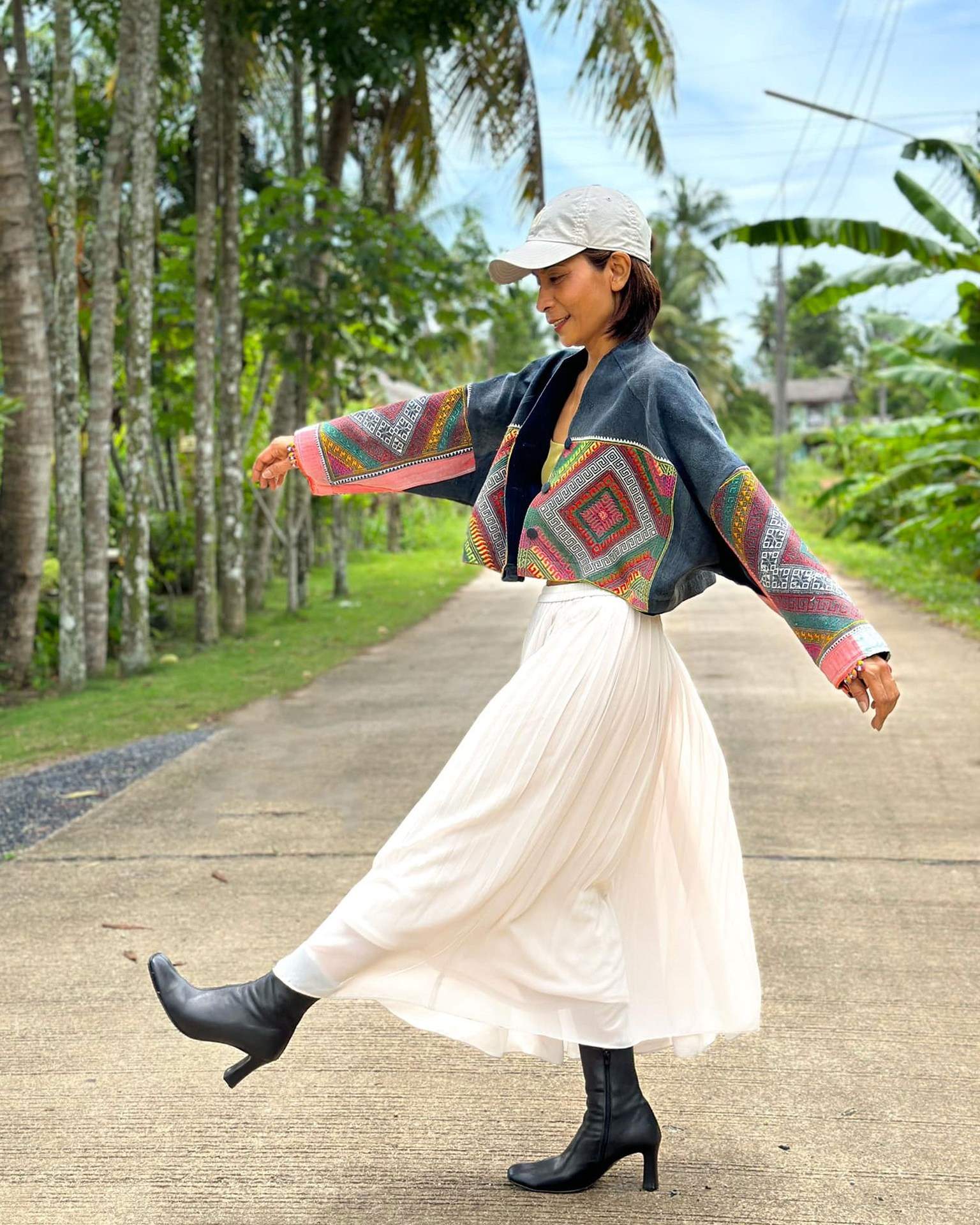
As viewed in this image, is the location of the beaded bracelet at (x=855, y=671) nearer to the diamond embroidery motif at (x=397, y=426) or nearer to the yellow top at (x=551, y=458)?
the yellow top at (x=551, y=458)

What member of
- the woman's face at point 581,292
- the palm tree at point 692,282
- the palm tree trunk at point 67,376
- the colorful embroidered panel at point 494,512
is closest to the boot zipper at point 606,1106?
the colorful embroidered panel at point 494,512

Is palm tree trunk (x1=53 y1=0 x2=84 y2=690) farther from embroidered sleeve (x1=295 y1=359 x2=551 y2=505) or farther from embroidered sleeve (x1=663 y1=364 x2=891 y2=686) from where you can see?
embroidered sleeve (x1=663 y1=364 x2=891 y2=686)

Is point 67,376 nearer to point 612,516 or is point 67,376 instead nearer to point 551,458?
point 551,458

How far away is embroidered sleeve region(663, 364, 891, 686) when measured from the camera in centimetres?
263

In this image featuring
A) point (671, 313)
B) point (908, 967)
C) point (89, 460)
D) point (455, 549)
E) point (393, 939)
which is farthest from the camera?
point (671, 313)

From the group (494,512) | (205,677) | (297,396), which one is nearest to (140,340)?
(205,677)

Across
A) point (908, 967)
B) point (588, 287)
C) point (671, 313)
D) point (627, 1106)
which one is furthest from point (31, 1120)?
point (671, 313)

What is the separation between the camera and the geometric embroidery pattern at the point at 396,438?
3.17 meters

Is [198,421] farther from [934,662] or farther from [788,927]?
[788,927]

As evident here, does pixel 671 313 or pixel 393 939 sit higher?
pixel 671 313

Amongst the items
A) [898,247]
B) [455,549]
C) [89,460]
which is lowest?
[455,549]

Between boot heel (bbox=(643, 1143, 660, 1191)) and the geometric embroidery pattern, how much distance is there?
1475mm

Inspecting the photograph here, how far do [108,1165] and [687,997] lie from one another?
122 centimetres

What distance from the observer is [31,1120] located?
314 centimetres
